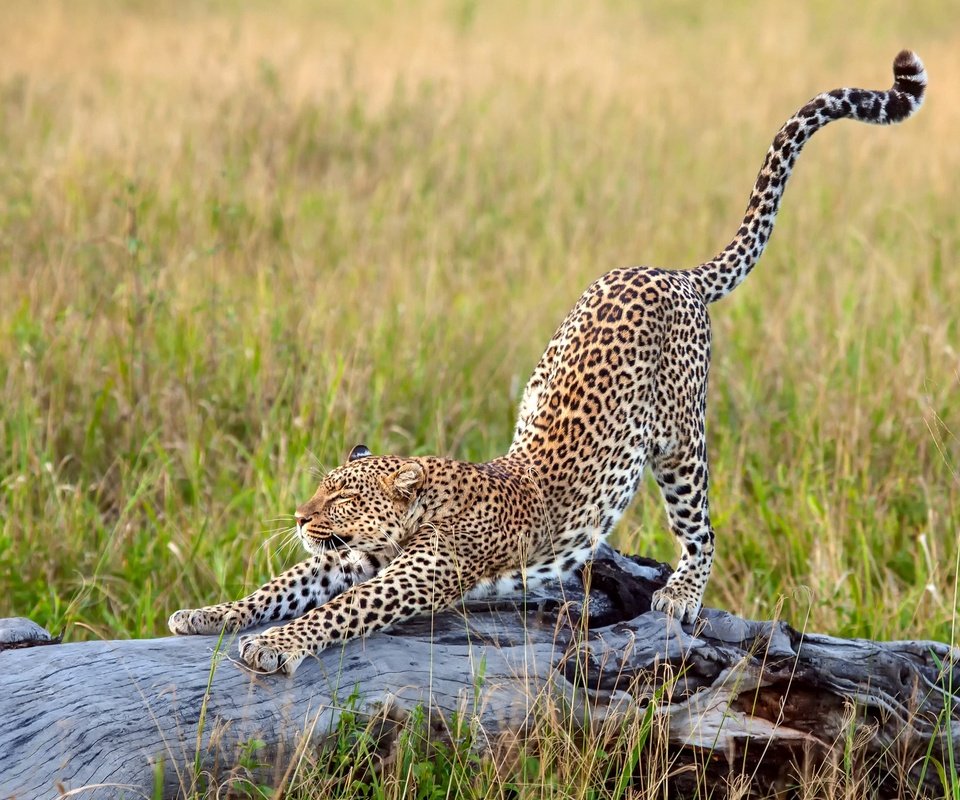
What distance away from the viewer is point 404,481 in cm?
426

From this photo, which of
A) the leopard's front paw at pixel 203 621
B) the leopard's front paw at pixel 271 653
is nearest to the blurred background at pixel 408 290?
the leopard's front paw at pixel 203 621

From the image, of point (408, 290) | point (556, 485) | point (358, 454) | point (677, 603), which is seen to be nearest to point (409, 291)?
point (408, 290)

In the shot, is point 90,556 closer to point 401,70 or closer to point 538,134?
point 538,134

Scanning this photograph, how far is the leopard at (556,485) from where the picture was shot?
404 centimetres

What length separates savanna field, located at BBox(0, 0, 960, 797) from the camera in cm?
584

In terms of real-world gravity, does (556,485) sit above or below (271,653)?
above

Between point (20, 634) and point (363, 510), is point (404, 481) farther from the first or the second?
point (20, 634)

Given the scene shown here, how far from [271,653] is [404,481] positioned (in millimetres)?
817

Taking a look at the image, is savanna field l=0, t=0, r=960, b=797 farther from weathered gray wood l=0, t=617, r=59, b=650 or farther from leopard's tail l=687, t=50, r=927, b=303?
leopard's tail l=687, t=50, r=927, b=303

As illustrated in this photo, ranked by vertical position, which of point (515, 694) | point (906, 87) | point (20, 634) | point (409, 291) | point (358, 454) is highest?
point (906, 87)

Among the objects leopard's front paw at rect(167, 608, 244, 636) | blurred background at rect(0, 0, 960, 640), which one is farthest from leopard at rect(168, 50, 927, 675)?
blurred background at rect(0, 0, 960, 640)

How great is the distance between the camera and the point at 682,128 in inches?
510

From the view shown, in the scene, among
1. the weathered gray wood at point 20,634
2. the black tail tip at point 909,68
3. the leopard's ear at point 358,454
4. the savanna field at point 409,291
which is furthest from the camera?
the savanna field at point 409,291

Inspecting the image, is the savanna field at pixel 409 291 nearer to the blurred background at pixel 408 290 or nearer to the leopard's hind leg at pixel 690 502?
the blurred background at pixel 408 290
